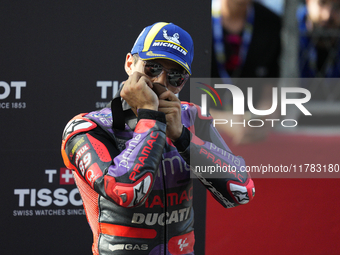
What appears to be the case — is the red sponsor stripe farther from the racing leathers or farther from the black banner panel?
the black banner panel

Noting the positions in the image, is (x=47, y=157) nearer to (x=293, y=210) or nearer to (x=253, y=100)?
(x=253, y=100)

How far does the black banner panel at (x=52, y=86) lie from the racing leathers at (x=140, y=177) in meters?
1.08

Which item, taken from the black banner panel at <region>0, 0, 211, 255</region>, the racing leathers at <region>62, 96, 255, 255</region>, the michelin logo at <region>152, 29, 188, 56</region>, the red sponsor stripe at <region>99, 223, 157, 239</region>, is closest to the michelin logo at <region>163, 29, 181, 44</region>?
the michelin logo at <region>152, 29, 188, 56</region>

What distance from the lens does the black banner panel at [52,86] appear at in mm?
2344

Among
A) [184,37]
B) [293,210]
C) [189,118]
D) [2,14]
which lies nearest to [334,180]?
[293,210]

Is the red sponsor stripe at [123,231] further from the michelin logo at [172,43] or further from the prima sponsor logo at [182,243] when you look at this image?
the michelin logo at [172,43]

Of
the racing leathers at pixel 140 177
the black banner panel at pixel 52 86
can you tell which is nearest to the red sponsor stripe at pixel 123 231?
the racing leathers at pixel 140 177

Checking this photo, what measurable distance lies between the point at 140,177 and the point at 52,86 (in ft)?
5.10

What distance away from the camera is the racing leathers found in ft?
3.59

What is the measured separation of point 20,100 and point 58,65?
1.21 feet

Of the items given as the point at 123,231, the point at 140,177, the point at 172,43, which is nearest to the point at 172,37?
the point at 172,43

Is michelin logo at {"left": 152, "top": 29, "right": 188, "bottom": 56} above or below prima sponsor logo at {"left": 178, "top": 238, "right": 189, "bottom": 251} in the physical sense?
above

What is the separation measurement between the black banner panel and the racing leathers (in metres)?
1.08

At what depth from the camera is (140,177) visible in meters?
1.08
